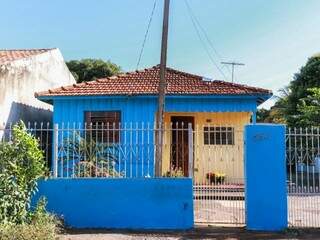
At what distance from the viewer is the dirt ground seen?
9.30 m

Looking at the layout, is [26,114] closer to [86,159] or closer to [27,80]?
[27,80]

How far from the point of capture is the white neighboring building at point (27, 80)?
16016 mm

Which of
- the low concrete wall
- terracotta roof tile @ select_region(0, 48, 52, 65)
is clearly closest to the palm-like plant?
the low concrete wall

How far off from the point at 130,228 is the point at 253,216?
2422 millimetres

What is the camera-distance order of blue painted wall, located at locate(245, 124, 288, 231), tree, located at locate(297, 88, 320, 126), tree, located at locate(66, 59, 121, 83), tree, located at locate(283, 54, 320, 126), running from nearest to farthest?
blue painted wall, located at locate(245, 124, 288, 231) < tree, located at locate(297, 88, 320, 126) < tree, located at locate(283, 54, 320, 126) < tree, located at locate(66, 59, 121, 83)

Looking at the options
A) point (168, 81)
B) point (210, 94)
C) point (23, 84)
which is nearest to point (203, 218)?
point (210, 94)

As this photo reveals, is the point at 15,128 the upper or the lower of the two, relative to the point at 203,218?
upper

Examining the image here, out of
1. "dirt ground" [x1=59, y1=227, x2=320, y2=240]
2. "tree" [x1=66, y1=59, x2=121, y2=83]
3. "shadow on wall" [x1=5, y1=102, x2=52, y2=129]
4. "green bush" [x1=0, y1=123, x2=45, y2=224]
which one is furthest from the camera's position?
"tree" [x1=66, y1=59, x2=121, y2=83]

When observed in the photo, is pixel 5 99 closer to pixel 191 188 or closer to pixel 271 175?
pixel 191 188

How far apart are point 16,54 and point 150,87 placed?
17.6 ft

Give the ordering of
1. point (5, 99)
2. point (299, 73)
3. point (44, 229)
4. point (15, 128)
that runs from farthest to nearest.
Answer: point (299, 73)
point (5, 99)
point (15, 128)
point (44, 229)

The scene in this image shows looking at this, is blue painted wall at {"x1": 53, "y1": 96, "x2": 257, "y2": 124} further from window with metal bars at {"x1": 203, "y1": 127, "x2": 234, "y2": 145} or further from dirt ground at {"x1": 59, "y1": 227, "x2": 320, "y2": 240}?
dirt ground at {"x1": 59, "y1": 227, "x2": 320, "y2": 240}

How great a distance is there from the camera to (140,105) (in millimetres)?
16844

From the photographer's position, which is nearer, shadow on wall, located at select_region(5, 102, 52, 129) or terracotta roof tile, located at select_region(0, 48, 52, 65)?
shadow on wall, located at select_region(5, 102, 52, 129)
